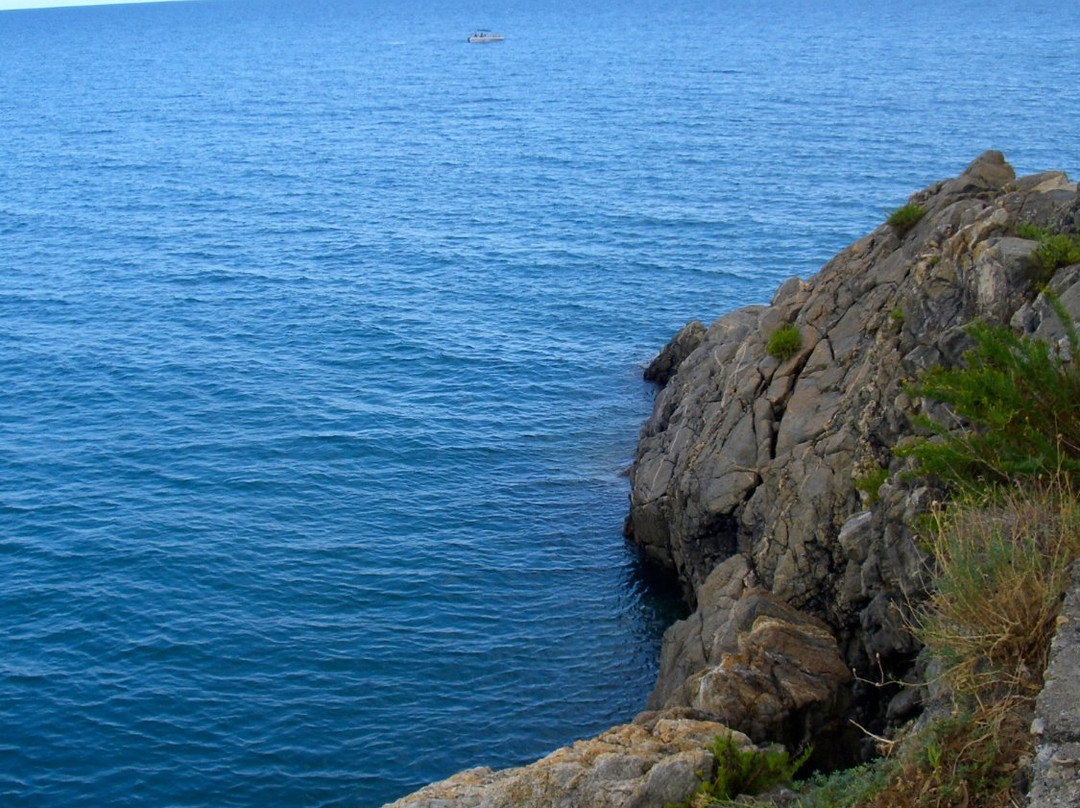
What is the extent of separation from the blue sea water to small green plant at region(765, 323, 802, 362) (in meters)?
10.1

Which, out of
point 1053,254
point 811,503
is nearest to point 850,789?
point 1053,254

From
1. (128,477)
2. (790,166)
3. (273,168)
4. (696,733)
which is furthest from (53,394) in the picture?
(790,166)

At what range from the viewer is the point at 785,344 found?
39188mm

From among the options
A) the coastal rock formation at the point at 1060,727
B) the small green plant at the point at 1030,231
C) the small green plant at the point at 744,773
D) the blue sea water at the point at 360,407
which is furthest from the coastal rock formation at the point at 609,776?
the small green plant at the point at 1030,231

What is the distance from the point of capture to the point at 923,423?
21422 mm

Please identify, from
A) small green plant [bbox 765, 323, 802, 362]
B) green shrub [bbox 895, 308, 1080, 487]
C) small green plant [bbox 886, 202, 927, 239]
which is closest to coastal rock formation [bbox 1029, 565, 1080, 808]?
green shrub [bbox 895, 308, 1080, 487]

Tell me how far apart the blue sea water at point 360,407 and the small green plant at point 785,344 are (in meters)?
10.1

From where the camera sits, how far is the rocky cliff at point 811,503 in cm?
2514

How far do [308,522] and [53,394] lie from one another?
66.2 ft

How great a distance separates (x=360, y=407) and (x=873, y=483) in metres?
32.6

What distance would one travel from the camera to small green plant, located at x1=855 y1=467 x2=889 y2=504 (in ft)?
99.5

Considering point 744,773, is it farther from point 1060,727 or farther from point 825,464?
point 825,464

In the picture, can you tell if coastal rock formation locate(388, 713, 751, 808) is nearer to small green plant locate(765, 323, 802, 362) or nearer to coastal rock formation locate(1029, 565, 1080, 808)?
coastal rock formation locate(1029, 565, 1080, 808)

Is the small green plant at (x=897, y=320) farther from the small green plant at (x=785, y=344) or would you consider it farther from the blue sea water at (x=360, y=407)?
the blue sea water at (x=360, y=407)
